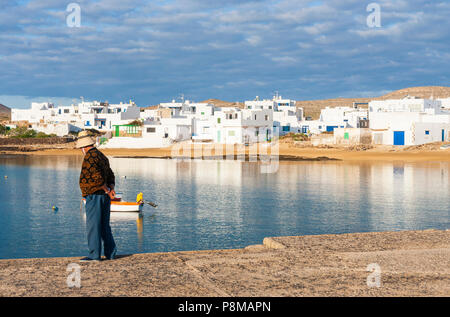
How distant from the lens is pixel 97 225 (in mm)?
8484

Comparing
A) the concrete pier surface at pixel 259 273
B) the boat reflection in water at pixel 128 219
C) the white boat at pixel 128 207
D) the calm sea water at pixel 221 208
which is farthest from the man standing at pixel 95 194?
the white boat at pixel 128 207

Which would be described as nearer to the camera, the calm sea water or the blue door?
the calm sea water

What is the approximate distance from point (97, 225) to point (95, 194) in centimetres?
50

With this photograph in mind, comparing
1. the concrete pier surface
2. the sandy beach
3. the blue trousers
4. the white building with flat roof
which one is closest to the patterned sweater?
the blue trousers

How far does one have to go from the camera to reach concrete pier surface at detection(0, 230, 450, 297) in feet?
21.3

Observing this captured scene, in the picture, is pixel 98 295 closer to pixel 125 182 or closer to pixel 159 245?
pixel 159 245

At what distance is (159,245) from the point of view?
55.8 feet

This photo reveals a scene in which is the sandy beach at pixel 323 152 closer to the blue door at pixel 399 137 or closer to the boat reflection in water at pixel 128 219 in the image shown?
the blue door at pixel 399 137

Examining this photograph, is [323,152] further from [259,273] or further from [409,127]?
[259,273]

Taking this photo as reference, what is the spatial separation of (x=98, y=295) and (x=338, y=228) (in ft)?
49.3

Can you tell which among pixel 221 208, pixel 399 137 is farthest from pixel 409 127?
pixel 221 208

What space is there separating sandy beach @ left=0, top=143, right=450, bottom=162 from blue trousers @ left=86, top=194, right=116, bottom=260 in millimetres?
53381

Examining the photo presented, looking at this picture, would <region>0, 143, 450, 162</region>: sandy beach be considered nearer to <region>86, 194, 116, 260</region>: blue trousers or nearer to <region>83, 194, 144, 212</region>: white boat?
<region>83, 194, 144, 212</region>: white boat
